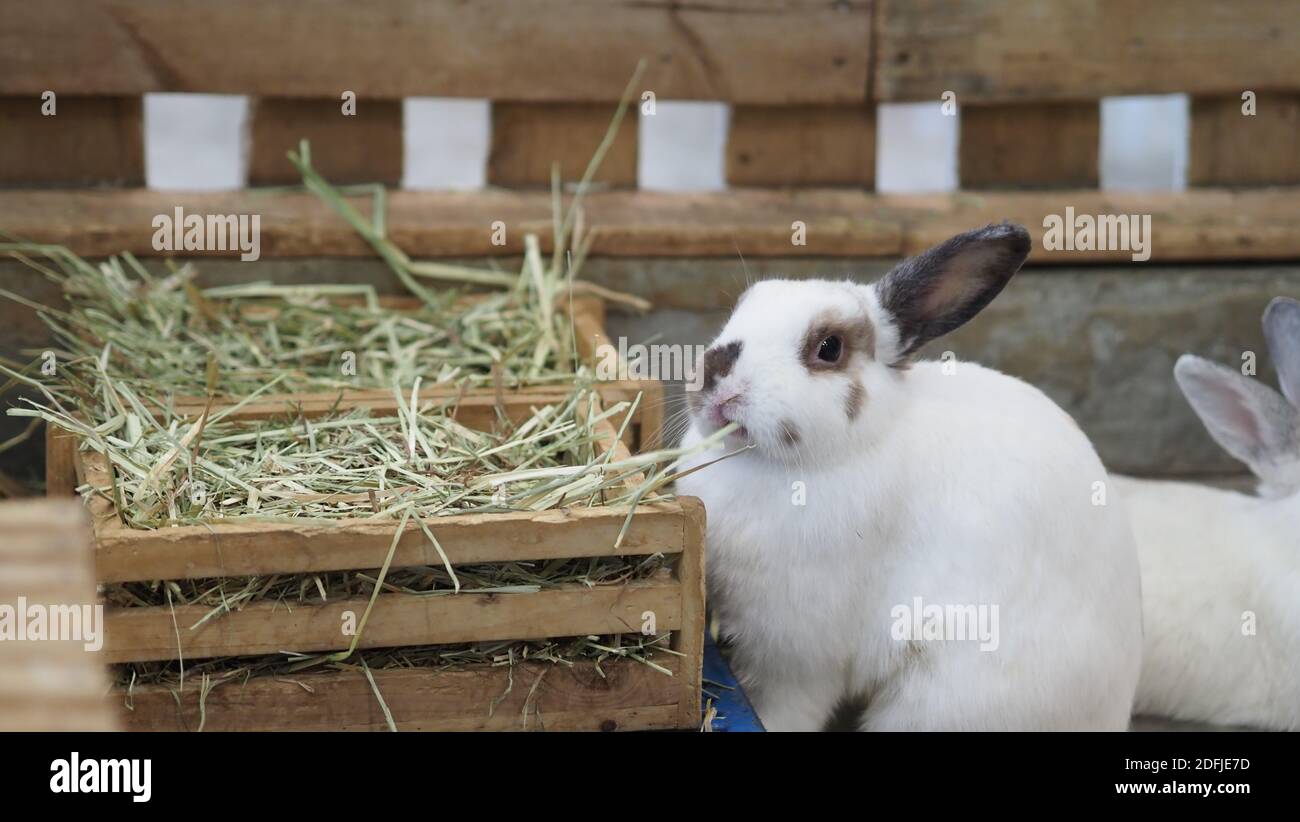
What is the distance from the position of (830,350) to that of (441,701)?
857mm

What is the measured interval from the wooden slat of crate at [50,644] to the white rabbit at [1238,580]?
2.10 m

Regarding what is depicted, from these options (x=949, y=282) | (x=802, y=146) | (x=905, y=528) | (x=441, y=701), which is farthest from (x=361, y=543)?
(x=802, y=146)

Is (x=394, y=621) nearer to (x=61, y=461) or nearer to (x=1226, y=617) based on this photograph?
(x=61, y=461)

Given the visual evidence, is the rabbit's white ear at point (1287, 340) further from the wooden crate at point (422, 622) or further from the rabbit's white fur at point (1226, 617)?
the wooden crate at point (422, 622)

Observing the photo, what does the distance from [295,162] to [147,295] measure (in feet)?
1.76

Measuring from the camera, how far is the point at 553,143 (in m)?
3.63

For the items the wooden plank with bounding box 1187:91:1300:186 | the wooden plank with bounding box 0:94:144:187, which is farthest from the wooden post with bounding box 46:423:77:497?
the wooden plank with bounding box 1187:91:1300:186

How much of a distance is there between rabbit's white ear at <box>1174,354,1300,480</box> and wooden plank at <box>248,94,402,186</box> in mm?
2025

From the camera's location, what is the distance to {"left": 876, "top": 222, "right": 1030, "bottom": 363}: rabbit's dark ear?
2.28 metres
